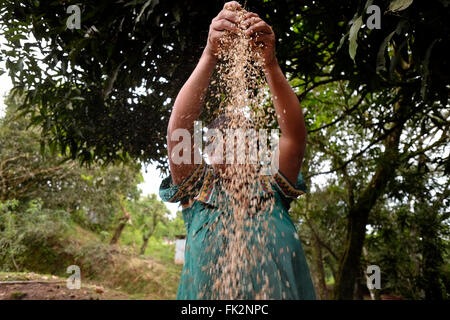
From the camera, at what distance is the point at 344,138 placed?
19.0 ft

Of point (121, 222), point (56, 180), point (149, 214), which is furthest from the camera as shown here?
point (149, 214)

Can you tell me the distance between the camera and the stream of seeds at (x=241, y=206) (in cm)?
103

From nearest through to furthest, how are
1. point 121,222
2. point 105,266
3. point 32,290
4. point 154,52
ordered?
point 154,52
point 32,290
point 105,266
point 121,222

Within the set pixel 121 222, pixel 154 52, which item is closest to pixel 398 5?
pixel 154 52

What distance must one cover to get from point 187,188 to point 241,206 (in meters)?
0.23

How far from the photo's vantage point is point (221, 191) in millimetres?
1234

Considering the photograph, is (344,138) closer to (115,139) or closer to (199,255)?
(115,139)

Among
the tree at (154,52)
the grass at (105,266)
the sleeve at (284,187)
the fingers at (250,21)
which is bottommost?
the grass at (105,266)

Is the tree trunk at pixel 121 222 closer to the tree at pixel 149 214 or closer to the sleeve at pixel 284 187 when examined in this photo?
the tree at pixel 149 214

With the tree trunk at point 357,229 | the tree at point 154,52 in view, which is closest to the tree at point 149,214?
the tree trunk at point 357,229

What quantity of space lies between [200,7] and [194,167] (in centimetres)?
148

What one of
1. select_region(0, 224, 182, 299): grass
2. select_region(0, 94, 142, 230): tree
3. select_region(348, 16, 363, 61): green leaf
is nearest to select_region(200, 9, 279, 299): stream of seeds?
select_region(348, 16, 363, 61): green leaf

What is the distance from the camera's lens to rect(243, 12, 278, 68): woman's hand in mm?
1299

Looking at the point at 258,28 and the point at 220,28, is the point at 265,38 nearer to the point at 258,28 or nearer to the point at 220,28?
the point at 258,28
